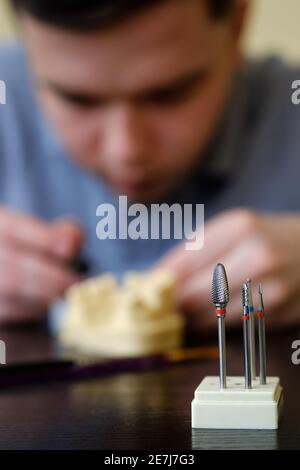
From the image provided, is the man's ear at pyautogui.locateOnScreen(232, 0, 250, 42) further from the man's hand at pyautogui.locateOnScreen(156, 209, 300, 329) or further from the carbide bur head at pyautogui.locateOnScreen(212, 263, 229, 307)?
the carbide bur head at pyautogui.locateOnScreen(212, 263, 229, 307)

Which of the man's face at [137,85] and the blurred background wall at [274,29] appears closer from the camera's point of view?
the man's face at [137,85]

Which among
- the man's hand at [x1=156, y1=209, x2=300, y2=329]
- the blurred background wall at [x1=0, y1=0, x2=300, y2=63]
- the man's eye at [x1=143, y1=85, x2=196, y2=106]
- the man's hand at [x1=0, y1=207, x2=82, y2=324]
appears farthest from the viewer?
the blurred background wall at [x1=0, y1=0, x2=300, y2=63]

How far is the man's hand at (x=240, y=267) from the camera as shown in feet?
2.60

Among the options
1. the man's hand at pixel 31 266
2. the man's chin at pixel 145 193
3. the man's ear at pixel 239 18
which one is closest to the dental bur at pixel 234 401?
the man's hand at pixel 31 266

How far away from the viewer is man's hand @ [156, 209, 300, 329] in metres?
0.79

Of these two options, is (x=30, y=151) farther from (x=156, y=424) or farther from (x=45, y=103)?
(x=156, y=424)

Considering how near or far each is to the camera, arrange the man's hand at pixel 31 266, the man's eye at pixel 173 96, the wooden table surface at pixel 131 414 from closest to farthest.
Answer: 1. the wooden table surface at pixel 131 414
2. the man's hand at pixel 31 266
3. the man's eye at pixel 173 96

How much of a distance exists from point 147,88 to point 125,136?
2.4 inches

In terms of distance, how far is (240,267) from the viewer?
0.82 metres

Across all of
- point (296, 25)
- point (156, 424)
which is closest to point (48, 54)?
point (296, 25)

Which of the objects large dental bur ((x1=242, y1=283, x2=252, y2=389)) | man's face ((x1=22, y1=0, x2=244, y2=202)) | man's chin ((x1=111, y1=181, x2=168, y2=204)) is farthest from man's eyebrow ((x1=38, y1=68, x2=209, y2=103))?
large dental bur ((x1=242, y1=283, x2=252, y2=389))

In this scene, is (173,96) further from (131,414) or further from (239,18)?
(131,414)

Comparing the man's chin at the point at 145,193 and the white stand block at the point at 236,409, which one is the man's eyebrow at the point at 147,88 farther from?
the white stand block at the point at 236,409

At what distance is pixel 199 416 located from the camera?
38cm
